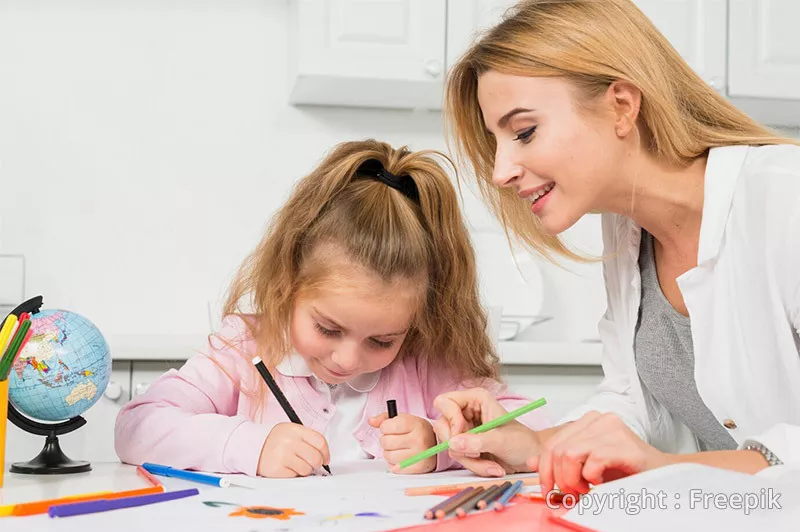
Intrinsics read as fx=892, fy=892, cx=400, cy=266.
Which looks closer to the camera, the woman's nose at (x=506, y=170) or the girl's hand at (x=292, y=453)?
the girl's hand at (x=292, y=453)

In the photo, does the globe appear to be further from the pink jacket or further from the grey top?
the grey top

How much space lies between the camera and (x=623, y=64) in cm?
112

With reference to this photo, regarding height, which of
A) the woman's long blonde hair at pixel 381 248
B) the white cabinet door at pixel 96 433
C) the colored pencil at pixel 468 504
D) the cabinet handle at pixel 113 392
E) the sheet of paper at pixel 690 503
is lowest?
the white cabinet door at pixel 96 433

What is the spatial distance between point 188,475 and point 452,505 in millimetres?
344

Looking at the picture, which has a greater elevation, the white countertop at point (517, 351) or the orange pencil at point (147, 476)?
the white countertop at point (517, 351)

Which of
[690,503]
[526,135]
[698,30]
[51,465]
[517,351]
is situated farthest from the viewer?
[698,30]

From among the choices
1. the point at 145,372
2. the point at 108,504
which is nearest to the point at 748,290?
the point at 108,504

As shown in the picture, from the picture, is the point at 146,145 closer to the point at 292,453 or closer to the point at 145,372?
the point at 145,372

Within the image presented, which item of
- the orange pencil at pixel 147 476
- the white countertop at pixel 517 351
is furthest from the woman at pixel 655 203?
the white countertop at pixel 517 351

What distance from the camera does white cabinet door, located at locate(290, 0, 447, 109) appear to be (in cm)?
211

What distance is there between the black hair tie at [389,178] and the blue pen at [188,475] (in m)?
0.53

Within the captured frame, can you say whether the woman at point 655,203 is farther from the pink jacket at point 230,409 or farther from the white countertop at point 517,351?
the white countertop at point 517,351

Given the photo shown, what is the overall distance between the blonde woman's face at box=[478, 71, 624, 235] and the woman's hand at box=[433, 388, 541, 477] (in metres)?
A: 0.26

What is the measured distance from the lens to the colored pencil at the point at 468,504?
2.31 ft
